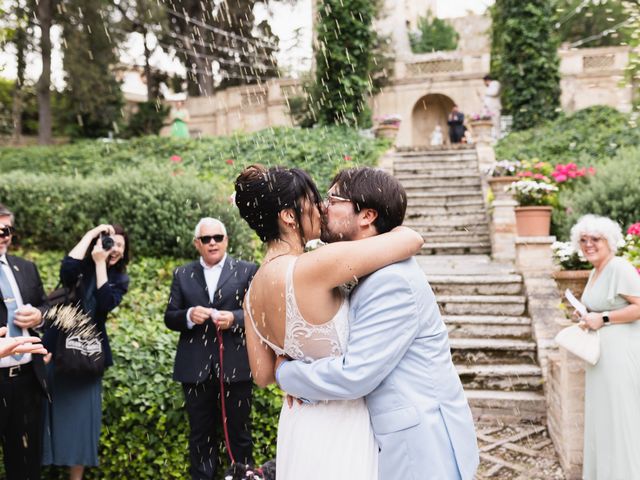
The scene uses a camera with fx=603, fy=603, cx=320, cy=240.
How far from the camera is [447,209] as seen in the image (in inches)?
456

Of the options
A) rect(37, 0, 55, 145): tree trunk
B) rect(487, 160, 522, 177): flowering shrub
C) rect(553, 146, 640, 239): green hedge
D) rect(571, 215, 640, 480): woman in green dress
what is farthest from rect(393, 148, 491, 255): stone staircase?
rect(37, 0, 55, 145): tree trunk

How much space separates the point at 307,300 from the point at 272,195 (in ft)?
1.38

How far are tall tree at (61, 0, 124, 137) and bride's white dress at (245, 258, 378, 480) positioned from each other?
73.6ft

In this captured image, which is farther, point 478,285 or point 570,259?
point 478,285

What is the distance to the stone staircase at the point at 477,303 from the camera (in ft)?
19.9

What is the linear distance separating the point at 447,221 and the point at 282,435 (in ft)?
30.2

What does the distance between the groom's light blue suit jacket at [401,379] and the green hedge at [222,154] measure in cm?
971

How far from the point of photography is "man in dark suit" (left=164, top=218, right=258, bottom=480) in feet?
13.5

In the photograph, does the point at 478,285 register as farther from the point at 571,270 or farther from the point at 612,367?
the point at 612,367

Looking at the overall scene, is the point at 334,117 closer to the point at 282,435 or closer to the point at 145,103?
the point at 145,103

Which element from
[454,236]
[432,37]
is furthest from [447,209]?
[432,37]

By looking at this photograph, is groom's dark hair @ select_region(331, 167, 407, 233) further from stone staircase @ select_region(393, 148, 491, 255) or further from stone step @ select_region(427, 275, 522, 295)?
stone staircase @ select_region(393, 148, 491, 255)

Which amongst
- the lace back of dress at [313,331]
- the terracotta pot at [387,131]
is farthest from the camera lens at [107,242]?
the terracotta pot at [387,131]

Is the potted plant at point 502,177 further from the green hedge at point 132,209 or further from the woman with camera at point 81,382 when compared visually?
the woman with camera at point 81,382
